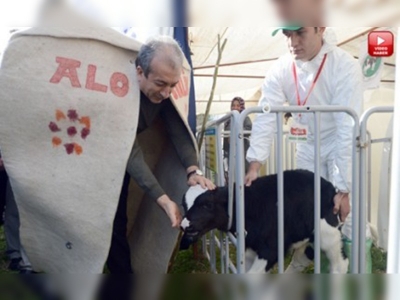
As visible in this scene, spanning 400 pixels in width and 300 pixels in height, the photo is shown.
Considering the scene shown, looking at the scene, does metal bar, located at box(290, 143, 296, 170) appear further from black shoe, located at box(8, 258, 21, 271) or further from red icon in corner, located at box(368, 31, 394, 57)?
black shoe, located at box(8, 258, 21, 271)

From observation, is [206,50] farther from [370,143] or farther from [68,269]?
[68,269]

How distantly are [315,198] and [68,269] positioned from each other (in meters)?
0.61

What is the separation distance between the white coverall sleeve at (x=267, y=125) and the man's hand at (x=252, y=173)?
1cm

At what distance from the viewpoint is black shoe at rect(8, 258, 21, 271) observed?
33.8 inches

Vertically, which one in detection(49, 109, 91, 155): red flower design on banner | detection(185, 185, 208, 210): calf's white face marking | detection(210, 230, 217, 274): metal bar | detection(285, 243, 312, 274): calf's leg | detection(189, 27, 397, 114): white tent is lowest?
detection(210, 230, 217, 274): metal bar

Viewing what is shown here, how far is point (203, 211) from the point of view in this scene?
106 centimetres

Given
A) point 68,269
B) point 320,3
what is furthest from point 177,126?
point 320,3

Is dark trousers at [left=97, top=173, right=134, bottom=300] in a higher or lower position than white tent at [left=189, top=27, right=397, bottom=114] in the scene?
lower

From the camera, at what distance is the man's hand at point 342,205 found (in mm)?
1047

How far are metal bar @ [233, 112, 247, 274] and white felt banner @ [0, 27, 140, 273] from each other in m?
0.26

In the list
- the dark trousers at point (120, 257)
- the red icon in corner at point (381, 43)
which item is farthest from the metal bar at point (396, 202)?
the dark trousers at point (120, 257)

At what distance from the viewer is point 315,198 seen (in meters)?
1.01

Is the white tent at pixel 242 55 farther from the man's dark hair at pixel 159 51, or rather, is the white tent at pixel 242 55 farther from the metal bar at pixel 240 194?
the metal bar at pixel 240 194

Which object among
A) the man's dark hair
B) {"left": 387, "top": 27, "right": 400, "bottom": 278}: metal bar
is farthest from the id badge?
{"left": 387, "top": 27, "right": 400, "bottom": 278}: metal bar
